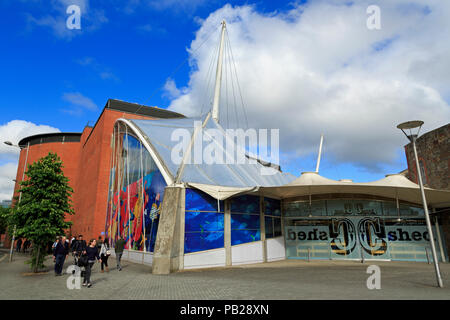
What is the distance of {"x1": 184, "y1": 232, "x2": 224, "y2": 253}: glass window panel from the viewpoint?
607 inches

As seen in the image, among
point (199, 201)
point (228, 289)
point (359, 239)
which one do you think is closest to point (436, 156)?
point (359, 239)

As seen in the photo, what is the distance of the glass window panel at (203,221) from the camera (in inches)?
620

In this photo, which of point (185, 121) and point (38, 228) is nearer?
point (38, 228)

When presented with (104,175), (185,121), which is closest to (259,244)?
(185,121)

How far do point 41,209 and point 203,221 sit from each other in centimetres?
833

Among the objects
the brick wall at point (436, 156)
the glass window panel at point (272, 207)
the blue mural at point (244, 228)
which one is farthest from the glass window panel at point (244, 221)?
the brick wall at point (436, 156)

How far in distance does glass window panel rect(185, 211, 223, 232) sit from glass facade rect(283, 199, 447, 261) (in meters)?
7.12

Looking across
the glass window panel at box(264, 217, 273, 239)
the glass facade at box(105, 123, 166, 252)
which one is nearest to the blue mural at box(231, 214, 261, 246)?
the glass window panel at box(264, 217, 273, 239)

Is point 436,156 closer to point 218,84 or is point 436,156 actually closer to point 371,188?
point 371,188

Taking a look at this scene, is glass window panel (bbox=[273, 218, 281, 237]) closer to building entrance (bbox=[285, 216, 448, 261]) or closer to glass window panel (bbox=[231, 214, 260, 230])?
building entrance (bbox=[285, 216, 448, 261])

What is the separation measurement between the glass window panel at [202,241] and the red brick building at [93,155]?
793 inches

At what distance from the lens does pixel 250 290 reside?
8945 millimetres
